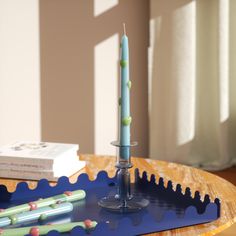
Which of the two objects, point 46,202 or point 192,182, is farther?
point 192,182

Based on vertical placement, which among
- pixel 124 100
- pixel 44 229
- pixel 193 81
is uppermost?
pixel 193 81

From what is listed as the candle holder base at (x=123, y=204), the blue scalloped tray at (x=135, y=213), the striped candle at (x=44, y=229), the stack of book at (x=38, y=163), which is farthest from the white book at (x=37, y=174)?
the striped candle at (x=44, y=229)

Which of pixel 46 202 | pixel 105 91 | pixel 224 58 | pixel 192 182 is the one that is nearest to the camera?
pixel 46 202

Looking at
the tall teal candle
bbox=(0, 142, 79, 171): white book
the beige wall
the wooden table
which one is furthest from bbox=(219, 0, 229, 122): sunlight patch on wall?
the tall teal candle

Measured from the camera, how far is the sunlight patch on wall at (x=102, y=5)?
99.9 inches

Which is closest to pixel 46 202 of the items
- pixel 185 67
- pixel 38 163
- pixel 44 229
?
pixel 44 229

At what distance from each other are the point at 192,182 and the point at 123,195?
23 cm

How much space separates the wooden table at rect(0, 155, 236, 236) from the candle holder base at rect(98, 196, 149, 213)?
9 cm

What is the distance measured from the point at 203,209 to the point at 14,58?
192 centimetres

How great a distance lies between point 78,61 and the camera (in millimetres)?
2580

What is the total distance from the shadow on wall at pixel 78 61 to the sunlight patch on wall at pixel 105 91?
0.08 feet

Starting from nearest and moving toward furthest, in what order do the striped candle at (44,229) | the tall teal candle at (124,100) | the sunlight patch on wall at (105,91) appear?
the striped candle at (44,229), the tall teal candle at (124,100), the sunlight patch on wall at (105,91)

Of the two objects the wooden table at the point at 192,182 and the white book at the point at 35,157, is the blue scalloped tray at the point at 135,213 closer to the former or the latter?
the wooden table at the point at 192,182

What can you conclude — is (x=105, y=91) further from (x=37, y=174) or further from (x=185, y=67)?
(x=37, y=174)
